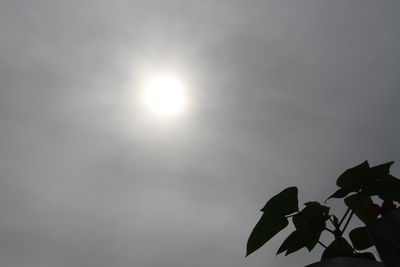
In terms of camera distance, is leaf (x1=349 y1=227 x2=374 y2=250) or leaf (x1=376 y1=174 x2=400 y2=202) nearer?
leaf (x1=376 y1=174 x2=400 y2=202)

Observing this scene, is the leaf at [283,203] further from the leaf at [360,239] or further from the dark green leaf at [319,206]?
the leaf at [360,239]

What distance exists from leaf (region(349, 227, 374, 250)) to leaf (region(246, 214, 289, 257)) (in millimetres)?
341

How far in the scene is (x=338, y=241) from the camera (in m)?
1.30

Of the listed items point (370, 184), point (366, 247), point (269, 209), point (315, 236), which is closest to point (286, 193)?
point (269, 209)

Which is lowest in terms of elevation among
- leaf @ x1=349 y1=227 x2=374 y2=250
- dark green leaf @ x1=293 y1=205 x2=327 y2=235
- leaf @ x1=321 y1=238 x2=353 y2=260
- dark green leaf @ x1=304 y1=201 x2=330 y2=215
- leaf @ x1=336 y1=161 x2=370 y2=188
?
leaf @ x1=321 y1=238 x2=353 y2=260

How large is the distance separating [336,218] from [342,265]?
23.0 inches

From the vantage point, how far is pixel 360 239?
1.45 metres

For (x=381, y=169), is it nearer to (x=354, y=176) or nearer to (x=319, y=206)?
(x=354, y=176)

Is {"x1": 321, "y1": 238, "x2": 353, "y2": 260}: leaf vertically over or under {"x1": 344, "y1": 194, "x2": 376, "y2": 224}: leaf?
under

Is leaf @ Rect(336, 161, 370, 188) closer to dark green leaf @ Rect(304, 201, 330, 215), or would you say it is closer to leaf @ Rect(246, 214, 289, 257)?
dark green leaf @ Rect(304, 201, 330, 215)

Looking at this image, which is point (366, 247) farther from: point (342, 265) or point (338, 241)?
point (342, 265)

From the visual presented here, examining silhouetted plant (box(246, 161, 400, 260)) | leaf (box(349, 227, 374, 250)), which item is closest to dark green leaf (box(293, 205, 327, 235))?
silhouetted plant (box(246, 161, 400, 260))

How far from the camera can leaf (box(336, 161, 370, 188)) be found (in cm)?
129

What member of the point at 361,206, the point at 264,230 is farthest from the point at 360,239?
the point at 264,230
